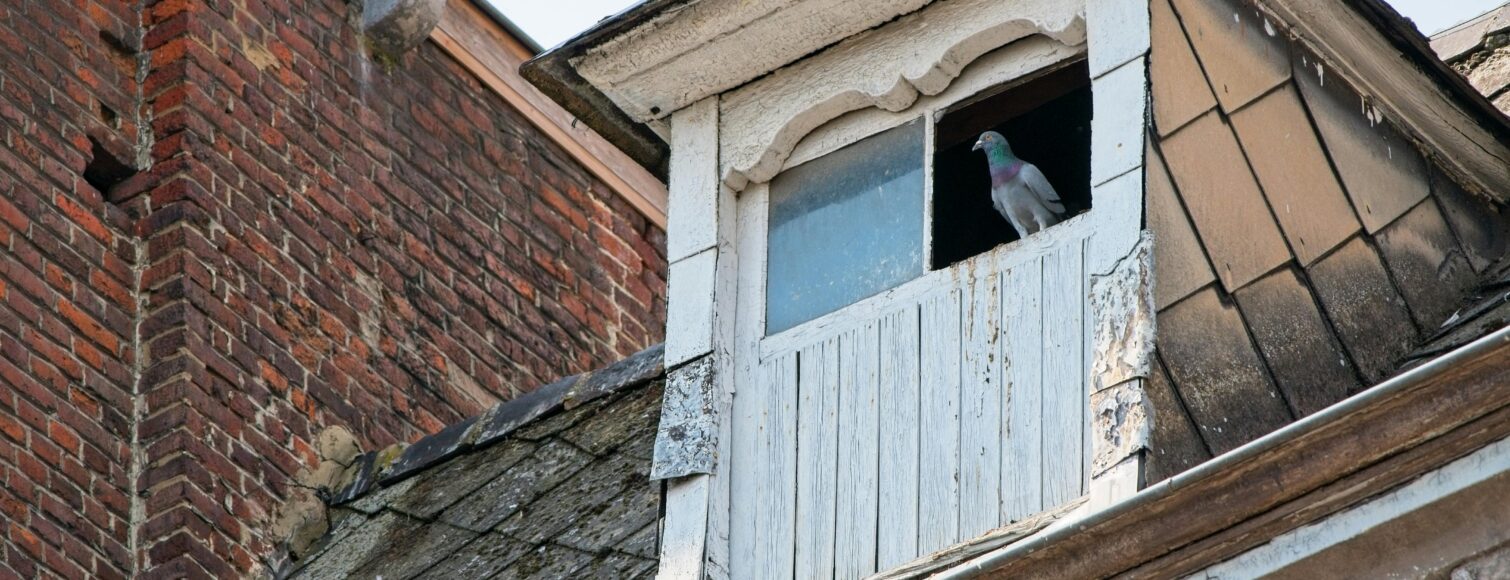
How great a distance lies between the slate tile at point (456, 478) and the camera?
8.46 m

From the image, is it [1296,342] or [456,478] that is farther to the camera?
[456,478]

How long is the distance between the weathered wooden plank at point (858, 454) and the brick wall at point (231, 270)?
2.81m

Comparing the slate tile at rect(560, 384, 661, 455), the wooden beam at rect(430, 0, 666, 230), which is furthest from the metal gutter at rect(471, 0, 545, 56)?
the slate tile at rect(560, 384, 661, 455)

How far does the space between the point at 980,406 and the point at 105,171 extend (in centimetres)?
400

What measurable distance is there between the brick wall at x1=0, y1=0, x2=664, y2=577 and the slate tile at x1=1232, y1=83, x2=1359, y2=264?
12.0 ft

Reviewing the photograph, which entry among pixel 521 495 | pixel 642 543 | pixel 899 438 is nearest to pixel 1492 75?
pixel 899 438

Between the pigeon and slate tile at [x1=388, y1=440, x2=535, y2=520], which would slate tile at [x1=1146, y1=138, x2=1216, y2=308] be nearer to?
the pigeon

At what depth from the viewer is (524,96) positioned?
1045cm

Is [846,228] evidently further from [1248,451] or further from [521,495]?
[521,495]

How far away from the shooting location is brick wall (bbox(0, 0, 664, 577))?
27.5ft

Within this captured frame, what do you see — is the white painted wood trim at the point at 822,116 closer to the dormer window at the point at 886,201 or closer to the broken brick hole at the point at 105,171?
the dormer window at the point at 886,201

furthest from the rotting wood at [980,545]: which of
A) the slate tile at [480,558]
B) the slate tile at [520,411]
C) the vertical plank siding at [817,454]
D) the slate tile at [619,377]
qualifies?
the slate tile at [520,411]

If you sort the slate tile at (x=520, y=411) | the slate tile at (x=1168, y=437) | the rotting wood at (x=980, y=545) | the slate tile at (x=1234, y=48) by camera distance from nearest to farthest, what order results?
1. the slate tile at (x=1168, y=437)
2. the rotting wood at (x=980, y=545)
3. the slate tile at (x=1234, y=48)
4. the slate tile at (x=520, y=411)

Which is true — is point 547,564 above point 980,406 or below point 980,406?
above
